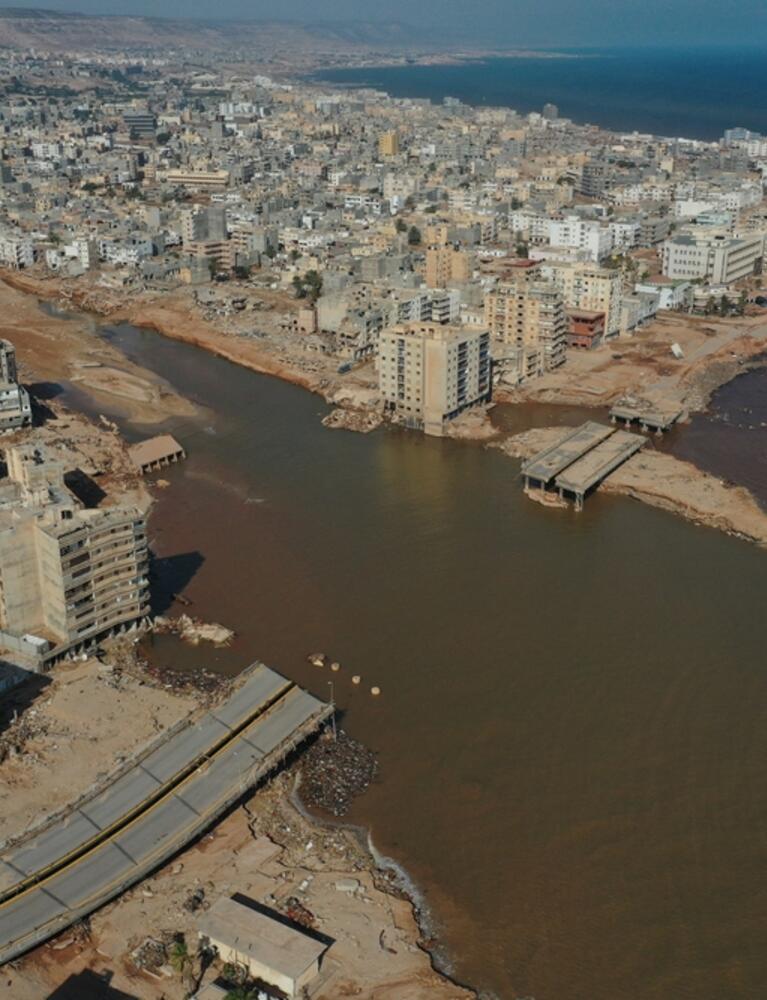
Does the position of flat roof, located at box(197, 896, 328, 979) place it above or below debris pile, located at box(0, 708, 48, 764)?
below

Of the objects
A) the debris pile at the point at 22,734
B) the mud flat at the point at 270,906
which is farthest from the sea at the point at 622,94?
the mud flat at the point at 270,906

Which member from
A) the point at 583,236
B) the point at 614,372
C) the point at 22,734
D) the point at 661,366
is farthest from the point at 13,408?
the point at 583,236

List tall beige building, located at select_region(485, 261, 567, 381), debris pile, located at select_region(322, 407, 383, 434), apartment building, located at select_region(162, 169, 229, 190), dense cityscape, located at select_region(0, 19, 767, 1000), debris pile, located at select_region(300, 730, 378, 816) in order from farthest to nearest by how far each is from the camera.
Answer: apartment building, located at select_region(162, 169, 229, 190) < tall beige building, located at select_region(485, 261, 567, 381) < debris pile, located at select_region(322, 407, 383, 434) < debris pile, located at select_region(300, 730, 378, 816) < dense cityscape, located at select_region(0, 19, 767, 1000)

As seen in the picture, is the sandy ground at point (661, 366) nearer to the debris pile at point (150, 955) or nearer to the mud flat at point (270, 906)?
the mud flat at point (270, 906)

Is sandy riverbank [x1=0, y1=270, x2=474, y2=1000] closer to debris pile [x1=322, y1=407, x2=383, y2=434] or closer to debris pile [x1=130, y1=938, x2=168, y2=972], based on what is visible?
debris pile [x1=130, y1=938, x2=168, y2=972]

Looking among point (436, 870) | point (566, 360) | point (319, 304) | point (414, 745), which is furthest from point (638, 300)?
point (436, 870)

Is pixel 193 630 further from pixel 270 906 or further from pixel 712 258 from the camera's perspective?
pixel 712 258

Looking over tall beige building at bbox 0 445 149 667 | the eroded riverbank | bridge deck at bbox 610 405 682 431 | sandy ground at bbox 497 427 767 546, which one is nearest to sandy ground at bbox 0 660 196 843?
tall beige building at bbox 0 445 149 667
